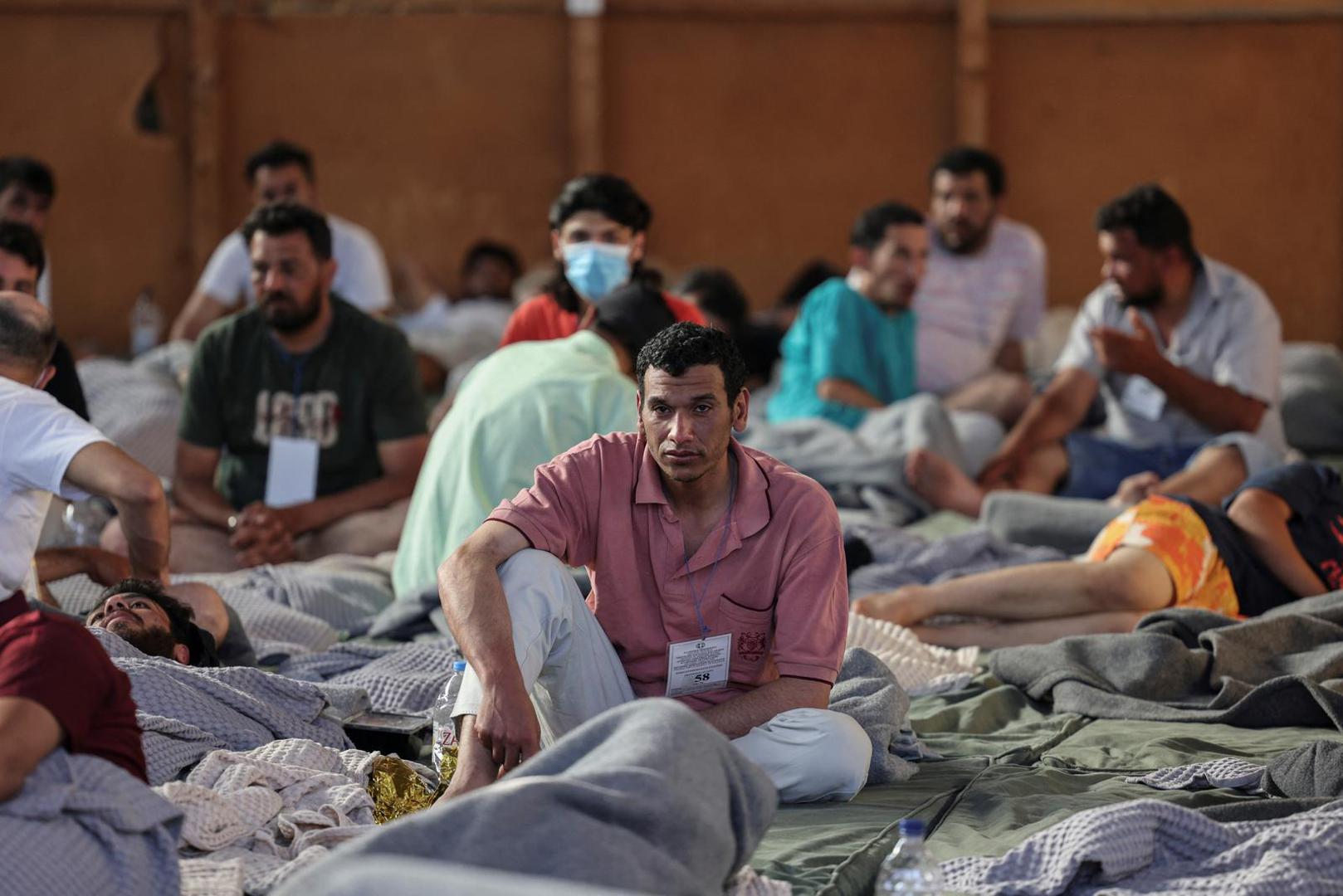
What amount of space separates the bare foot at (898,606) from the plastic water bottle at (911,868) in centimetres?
177

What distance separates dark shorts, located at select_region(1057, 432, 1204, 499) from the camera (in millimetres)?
5684

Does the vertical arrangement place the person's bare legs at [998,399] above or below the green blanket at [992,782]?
above

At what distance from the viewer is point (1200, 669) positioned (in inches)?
148

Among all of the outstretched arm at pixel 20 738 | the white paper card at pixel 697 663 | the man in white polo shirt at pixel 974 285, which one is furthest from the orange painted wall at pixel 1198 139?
the outstretched arm at pixel 20 738

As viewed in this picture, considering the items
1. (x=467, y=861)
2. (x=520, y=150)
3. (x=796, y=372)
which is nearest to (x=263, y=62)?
(x=520, y=150)

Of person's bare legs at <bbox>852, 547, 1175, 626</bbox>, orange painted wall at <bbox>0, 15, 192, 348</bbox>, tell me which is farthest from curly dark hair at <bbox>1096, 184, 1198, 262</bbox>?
orange painted wall at <bbox>0, 15, 192, 348</bbox>

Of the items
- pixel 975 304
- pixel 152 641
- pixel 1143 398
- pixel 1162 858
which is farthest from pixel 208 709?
pixel 975 304

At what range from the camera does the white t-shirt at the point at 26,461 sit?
320cm

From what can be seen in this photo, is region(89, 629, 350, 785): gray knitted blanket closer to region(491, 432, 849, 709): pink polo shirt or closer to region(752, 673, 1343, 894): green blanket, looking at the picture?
region(491, 432, 849, 709): pink polo shirt

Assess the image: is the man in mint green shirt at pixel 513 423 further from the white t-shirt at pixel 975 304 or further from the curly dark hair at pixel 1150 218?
the white t-shirt at pixel 975 304

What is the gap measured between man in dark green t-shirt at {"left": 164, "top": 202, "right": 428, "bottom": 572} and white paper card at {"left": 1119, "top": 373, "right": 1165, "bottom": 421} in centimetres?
245

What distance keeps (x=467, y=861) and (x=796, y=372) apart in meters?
4.77

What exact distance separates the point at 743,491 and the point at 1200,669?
4.34ft

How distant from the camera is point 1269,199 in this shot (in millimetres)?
8820
